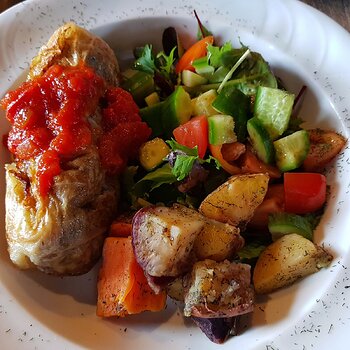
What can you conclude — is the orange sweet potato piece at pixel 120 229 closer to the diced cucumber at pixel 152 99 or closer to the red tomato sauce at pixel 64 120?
the red tomato sauce at pixel 64 120

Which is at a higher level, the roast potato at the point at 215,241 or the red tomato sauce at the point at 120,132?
the red tomato sauce at the point at 120,132

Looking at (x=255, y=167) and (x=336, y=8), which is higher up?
(x=336, y=8)

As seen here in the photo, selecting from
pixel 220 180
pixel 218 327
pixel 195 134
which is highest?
pixel 195 134

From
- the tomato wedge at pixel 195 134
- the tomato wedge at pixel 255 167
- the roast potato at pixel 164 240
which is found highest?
the tomato wedge at pixel 195 134

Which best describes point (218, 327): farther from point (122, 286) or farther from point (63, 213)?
point (63, 213)

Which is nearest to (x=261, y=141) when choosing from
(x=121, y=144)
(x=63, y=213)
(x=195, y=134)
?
(x=195, y=134)

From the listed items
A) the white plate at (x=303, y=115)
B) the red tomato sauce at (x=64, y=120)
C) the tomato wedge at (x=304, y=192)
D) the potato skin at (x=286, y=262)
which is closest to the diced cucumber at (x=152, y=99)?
the red tomato sauce at (x=64, y=120)

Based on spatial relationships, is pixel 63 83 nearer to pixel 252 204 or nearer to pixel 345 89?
pixel 252 204
